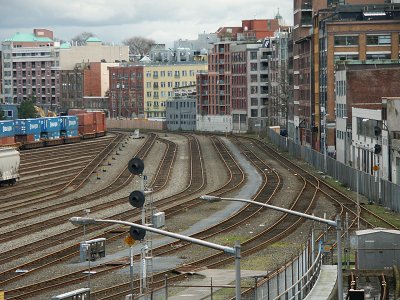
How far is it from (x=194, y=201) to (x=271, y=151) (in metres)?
58.0

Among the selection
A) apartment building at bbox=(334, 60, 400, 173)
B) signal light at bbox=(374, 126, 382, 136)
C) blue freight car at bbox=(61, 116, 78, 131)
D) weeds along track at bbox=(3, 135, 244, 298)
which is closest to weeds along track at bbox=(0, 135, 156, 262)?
weeds along track at bbox=(3, 135, 244, 298)

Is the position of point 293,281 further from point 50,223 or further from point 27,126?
point 27,126

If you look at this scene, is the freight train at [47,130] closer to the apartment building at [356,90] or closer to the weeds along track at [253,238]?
the apartment building at [356,90]

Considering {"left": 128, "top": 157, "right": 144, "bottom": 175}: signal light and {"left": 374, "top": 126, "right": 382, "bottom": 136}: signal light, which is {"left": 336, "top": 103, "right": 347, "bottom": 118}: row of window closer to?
{"left": 374, "top": 126, "right": 382, "bottom": 136}: signal light

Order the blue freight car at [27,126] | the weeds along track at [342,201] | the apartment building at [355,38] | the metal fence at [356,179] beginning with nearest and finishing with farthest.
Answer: the weeds along track at [342,201], the metal fence at [356,179], the apartment building at [355,38], the blue freight car at [27,126]

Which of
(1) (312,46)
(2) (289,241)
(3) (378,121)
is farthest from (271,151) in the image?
(2) (289,241)

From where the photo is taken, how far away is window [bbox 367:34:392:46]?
115 meters

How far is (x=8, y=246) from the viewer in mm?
53094

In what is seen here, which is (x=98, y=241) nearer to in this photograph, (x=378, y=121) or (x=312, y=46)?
(x=378, y=121)

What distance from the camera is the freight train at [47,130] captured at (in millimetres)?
130375

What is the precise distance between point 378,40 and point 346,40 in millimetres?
2895

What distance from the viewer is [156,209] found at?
6644cm

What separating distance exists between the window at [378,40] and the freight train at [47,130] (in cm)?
3651

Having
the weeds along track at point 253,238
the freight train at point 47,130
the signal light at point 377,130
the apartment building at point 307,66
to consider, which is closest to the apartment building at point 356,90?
the apartment building at point 307,66
